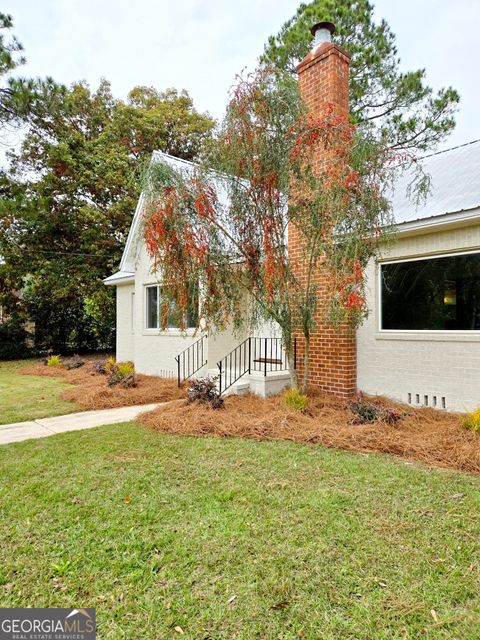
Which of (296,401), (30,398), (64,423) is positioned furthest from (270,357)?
(30,398)

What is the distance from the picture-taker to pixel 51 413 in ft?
23.5

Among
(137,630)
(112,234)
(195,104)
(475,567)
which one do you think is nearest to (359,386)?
(475,567)

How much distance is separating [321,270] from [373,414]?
8.26 ft

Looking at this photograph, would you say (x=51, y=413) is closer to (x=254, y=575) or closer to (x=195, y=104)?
(x=254, y=575)

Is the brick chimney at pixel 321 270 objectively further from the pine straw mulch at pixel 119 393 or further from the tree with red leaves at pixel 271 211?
the pine straw mulch at pixel 119 393

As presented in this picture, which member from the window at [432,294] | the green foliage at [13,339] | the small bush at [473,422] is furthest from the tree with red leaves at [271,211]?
the green foliage at [13,339]

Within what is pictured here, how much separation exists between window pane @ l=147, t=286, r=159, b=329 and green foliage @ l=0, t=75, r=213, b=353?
612 cm

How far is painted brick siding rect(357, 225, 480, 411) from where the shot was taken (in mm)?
6035

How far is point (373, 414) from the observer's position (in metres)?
5.77

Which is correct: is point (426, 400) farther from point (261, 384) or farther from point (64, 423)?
point (64, 423)

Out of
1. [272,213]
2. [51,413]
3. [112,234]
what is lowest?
[51,413]

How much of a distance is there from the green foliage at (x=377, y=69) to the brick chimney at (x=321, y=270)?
32.0 feet

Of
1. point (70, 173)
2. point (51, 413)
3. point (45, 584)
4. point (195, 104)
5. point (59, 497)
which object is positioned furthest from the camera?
point (195, 104)

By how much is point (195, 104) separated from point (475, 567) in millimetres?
22635
